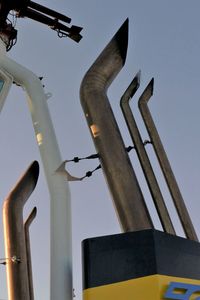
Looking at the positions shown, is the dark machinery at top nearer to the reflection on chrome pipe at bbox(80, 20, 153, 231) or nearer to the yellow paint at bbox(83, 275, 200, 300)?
the reflection on chrome pipe at bbox(80, 20, 153, 231)

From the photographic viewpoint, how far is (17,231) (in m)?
9.83

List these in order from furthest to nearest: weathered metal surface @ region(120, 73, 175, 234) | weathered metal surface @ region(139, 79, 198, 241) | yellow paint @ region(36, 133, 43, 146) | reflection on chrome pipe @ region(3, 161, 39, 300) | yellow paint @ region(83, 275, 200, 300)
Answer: reflection on chrome pipe @ region(3, 161, 39, 300) < yellow paint @ region(36, 133, 43, 146) < weathered metal surface @ region(139, 79, 198, 241) < weathered metal surface @ region(120, 73, 175, 234) < yellow paint @ region(83, 275, 200, 300)

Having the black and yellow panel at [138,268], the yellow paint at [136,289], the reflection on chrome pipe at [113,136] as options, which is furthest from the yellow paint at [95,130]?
the yellow paint at [136,289]

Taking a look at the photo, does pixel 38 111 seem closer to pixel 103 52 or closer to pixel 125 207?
pixel 103 52

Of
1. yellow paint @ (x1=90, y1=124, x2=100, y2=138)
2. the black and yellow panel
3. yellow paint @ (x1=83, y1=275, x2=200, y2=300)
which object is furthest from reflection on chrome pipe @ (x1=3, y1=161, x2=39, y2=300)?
yellow paint @ (x1=83, y1=275, x2=200, y2=300)

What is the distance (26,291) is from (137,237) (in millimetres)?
4121

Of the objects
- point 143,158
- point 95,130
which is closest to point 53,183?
point 95,130

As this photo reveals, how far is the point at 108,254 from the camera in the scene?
6562 mm

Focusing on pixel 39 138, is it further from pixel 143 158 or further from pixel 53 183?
pixel 143 158

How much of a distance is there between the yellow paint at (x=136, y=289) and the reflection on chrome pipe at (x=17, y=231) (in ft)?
10.7

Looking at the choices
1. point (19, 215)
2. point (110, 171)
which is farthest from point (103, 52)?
point (19, 215)

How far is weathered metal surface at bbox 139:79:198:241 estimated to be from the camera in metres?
7.88

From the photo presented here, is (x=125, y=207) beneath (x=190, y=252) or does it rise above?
above

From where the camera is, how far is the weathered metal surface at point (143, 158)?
7.68 metres
